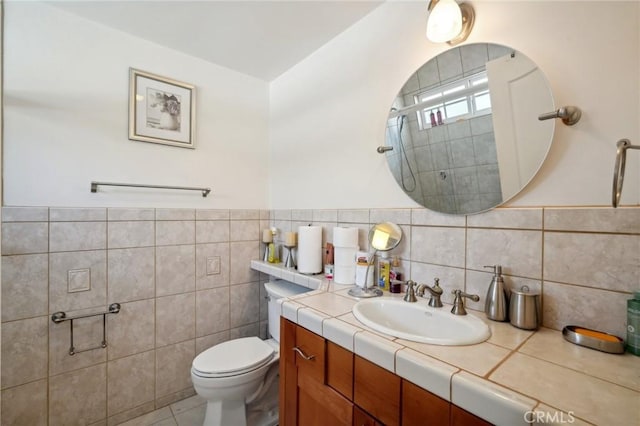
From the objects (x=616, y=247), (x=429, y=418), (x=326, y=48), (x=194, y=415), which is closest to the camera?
(x=429, y=418)

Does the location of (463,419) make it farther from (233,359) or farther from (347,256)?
(233,359)

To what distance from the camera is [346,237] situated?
143 centimetres

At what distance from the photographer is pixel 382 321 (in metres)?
1.12

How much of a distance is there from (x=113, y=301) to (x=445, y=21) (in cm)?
222

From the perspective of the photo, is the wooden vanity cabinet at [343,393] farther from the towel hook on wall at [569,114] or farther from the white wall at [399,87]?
the towel hook on wall at [569,114]

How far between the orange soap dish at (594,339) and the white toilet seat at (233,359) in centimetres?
135

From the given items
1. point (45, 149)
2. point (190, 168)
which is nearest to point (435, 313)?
point (190, 168)

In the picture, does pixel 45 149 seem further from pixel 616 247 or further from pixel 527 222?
pixel 616 247

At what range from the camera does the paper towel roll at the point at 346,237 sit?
143cm

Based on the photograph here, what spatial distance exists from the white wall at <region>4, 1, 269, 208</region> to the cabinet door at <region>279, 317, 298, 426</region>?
1.23 metres

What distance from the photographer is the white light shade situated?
1.06 meters

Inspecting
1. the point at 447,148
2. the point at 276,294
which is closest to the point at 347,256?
the point at 276,294

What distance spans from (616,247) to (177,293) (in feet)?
7.05

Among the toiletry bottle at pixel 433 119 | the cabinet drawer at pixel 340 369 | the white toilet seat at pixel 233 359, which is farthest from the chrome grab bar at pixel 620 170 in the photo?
the white toilet seat at pixel 233 359
